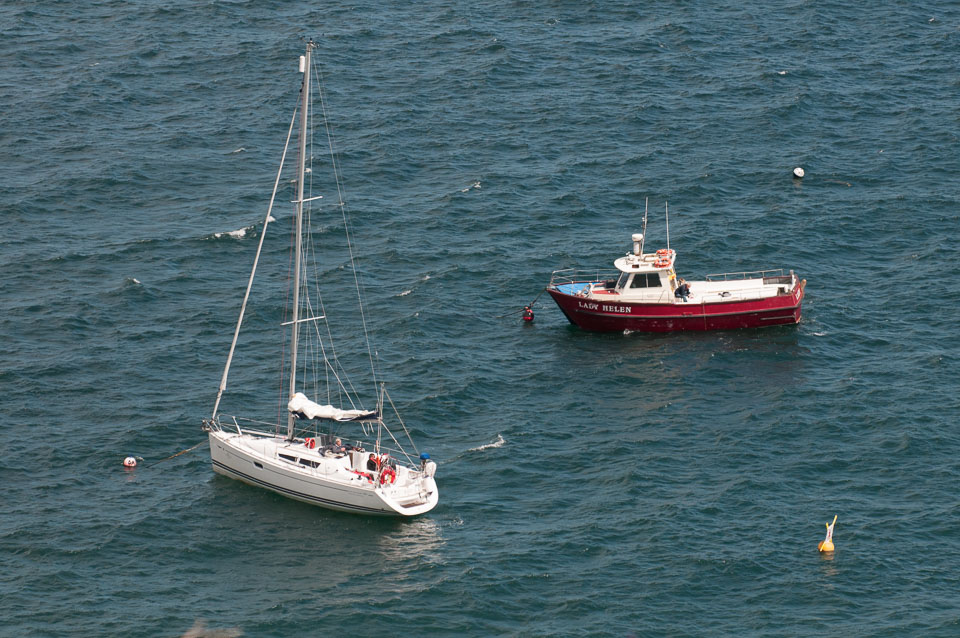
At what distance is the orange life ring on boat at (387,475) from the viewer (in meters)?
79.7

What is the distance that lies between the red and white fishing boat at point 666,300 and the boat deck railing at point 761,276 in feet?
0.30

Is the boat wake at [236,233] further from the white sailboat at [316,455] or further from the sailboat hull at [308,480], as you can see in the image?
the sailboat hull at [308,480]

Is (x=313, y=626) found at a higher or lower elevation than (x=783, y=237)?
lower

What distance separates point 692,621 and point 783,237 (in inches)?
1905

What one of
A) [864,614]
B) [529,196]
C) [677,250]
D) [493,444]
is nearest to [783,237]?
[677,250]

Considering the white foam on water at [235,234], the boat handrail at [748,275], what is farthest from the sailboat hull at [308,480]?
the boat handrail at [748,275]

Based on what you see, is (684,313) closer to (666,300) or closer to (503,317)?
(666,300)

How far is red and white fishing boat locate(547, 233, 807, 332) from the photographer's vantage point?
100438mm

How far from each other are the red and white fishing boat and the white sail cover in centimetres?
2431

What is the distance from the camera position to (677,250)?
364 feet

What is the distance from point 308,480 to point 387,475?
446 cm

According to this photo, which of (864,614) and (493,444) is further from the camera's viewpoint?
(493,444)

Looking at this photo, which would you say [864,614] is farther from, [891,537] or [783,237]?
[783,237]

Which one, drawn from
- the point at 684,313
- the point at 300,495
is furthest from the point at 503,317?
the point at 300,495
